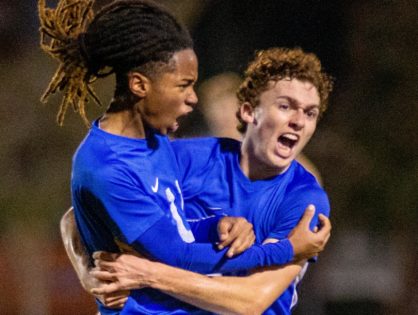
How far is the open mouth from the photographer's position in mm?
5305

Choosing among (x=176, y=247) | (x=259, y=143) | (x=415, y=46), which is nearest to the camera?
(x=176, y=247)

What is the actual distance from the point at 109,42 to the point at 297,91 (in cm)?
72

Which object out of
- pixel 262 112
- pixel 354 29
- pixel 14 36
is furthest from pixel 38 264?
pixel 262 112

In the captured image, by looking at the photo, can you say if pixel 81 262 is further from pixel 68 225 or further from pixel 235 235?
pixel 235 235

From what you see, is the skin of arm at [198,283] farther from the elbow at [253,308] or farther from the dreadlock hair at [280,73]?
the dreadlock hair at [280,73]

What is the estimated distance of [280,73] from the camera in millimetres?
5371

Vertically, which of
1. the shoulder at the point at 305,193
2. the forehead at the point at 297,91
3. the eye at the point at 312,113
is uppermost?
the forehead at the point at 297,91

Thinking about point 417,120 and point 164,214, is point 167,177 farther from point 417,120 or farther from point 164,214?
point 417,120

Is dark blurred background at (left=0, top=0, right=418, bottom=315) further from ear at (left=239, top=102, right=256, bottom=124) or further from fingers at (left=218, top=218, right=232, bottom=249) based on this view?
fingers at (left=218, top=218, right=232, bottom=249)

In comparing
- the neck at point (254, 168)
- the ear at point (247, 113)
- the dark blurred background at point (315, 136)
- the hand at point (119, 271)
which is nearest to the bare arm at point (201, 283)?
the hand at point (119, 271)

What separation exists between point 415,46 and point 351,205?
1075 mm

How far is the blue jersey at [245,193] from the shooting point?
520 cm

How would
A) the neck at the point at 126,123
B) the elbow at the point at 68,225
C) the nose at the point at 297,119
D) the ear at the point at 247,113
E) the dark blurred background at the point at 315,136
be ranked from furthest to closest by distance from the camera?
A: the dark blurred background at the point at 315,136
the elbow at the point at 68,225
the ear at the point at 247,113
the nose at the point at 297,119
the neck at the point at 126,123

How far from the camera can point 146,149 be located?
504 centimetres
